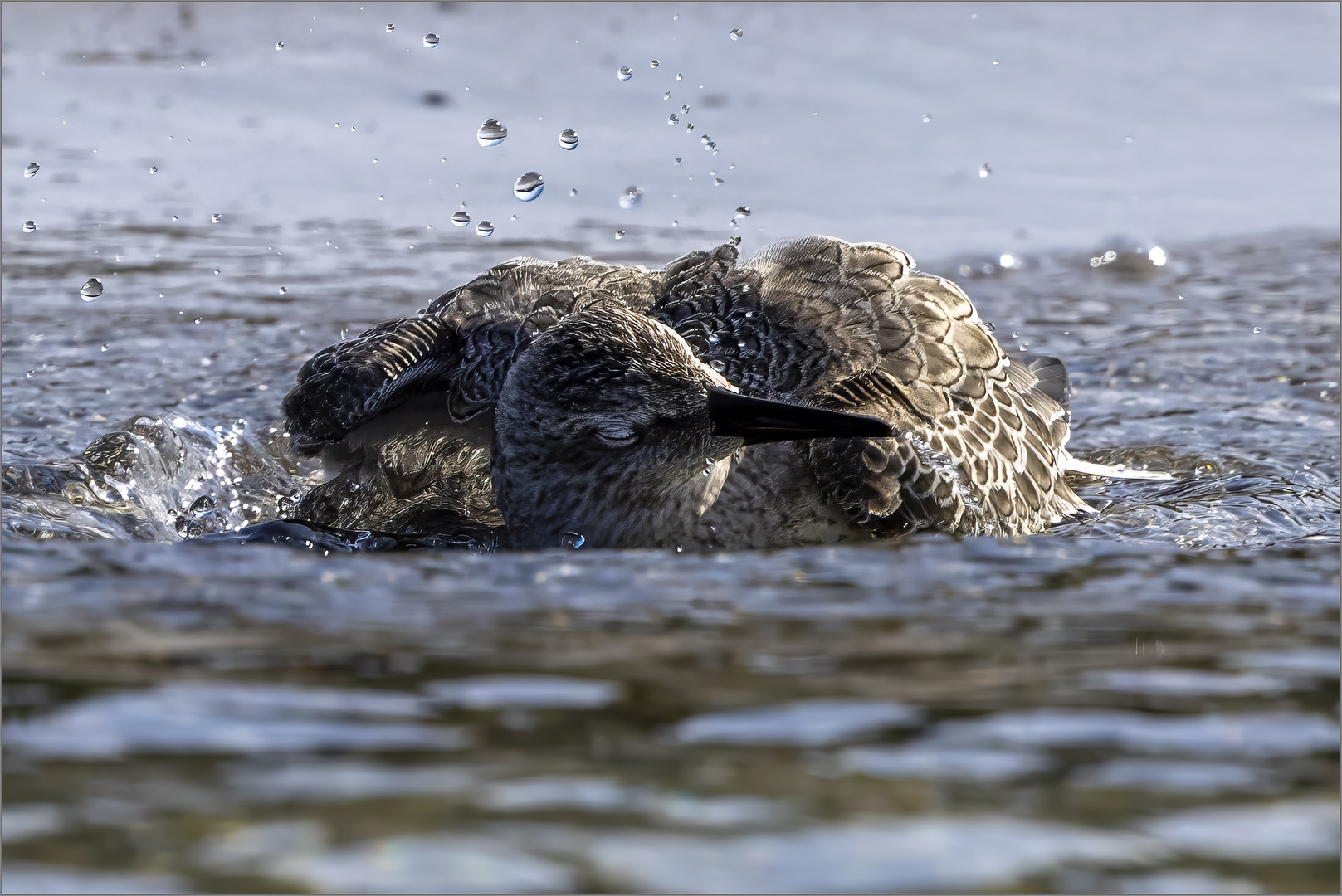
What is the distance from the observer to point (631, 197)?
9.12 m

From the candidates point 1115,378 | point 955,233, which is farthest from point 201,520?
point 955,233

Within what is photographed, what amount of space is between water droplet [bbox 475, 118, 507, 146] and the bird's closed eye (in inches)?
143

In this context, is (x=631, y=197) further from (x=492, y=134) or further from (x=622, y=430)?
(x=622, y=430)

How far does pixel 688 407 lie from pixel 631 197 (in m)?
4.93

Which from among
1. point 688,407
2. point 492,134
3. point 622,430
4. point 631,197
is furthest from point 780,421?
point 631,197

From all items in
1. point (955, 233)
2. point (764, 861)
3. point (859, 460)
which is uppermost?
point (955, 233)

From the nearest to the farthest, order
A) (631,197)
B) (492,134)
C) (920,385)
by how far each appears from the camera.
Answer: (920,385) → (492,134) → (631,197)

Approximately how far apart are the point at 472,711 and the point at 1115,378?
582 centimetres

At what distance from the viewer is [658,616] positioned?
3283mm

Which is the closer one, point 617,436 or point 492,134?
point 617,436

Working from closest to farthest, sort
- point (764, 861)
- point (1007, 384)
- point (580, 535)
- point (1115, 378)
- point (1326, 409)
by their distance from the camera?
point (764, 861) → point (580, 535) → point (1007, 384) → point (1326, 409) → point (1115, 378)

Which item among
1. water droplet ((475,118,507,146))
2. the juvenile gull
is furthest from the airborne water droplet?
the juvenile gull

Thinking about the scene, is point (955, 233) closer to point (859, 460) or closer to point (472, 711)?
point (859, 460)

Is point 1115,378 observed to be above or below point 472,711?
above
